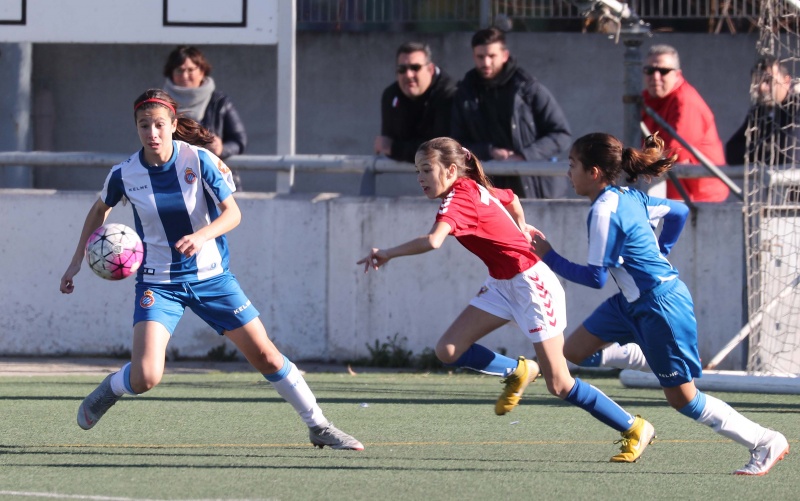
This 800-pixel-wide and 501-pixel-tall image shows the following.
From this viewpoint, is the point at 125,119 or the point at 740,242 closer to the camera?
the point at 740,242

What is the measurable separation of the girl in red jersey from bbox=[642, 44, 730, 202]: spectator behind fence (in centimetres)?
327

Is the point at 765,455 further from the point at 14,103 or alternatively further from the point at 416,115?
the point at 14,103

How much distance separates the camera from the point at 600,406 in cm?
611

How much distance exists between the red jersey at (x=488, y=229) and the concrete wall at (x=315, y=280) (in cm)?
316

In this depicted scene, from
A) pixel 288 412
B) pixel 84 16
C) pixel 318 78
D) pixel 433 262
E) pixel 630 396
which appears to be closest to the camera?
pixel 288 412

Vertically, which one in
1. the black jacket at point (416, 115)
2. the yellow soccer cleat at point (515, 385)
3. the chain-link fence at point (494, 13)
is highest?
the chain-link fence at point (494, 13)

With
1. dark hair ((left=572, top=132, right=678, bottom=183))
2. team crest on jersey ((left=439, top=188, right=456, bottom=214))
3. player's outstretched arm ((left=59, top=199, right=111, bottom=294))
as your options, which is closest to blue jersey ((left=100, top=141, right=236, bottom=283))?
player's outstretched arm ((left=59, top=199, right=111, bottom=294))

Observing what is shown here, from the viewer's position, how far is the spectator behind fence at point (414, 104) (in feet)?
31.9

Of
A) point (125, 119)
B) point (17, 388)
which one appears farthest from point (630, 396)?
point (125, 119)

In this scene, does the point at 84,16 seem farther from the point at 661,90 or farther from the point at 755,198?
the point at 755,198

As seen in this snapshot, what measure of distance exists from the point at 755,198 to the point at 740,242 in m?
A: 0.37

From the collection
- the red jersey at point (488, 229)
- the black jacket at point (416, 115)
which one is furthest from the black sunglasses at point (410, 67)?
the red jersey at point (488, 229)

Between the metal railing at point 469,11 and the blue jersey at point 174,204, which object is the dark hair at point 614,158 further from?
the metal railing at point 469,11

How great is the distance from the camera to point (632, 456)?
19.7 ft
